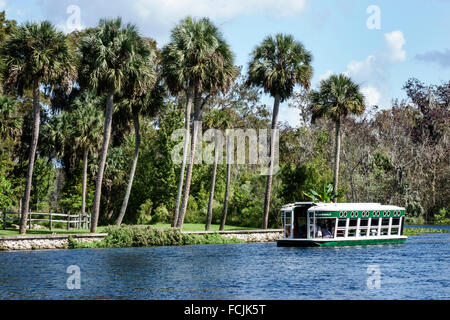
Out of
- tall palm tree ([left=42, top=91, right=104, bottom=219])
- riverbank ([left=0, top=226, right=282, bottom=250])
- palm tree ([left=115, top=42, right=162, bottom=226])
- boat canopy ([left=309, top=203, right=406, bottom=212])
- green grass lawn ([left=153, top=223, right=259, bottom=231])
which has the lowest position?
riverbank ([left=0, top=226, right=282, bottom=250])

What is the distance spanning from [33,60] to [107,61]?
6327 mm

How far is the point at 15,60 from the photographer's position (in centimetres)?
4678

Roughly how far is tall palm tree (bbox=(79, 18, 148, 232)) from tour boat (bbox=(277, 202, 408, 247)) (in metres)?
15.0

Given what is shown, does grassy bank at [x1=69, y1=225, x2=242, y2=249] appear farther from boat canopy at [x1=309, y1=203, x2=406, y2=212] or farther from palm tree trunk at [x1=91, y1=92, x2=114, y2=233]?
boat canopy at [x1=309, y1=203, x2=406, y2=212]

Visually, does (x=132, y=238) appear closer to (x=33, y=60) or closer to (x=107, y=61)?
(x=107, y=61)

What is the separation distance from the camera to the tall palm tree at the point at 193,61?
54375 mm

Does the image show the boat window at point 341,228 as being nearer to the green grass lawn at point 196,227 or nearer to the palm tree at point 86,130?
the green grass lawn at point 196,227

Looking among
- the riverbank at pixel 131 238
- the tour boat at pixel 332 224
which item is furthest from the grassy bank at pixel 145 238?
the tour boat at pixel 332 224

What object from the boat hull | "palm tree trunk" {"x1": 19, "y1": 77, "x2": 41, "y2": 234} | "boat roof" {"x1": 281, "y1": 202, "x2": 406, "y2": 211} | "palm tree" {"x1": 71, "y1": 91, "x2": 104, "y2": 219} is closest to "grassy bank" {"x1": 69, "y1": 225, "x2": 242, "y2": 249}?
"palm tree trunk" {"x1": 19, "y1": 77, "x2": 41, "y2": 234}

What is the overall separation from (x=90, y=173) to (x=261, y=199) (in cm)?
1888

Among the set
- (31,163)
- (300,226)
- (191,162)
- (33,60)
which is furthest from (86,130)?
(300,226)

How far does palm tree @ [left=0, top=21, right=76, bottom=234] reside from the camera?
1832 inches

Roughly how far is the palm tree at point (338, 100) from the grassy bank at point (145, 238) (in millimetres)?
18631
